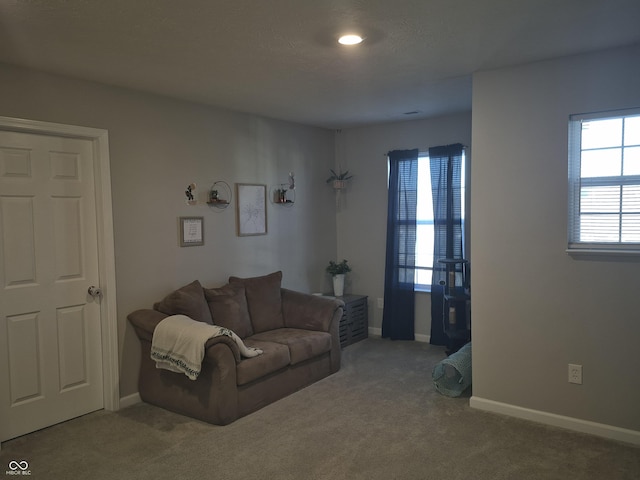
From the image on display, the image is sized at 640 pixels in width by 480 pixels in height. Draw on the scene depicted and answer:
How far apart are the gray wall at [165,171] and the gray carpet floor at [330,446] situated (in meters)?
0.65

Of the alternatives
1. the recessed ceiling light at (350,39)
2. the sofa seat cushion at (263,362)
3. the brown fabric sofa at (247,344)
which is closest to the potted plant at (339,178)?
the brown fabric sofa at (247,344)

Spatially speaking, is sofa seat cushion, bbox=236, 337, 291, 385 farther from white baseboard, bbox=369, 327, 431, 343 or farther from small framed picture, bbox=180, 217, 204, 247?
white baseboard, bbox=369, 327, 431, 343

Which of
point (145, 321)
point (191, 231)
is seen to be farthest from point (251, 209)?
point (145, 321)

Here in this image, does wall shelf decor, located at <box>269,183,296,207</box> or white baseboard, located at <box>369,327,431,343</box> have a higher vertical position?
wall shelf decor, located at <box>269,183,296,207</box>

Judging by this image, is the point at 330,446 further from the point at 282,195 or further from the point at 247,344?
the point at 282,195

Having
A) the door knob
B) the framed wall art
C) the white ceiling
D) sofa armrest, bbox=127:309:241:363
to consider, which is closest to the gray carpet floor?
sofa armrest, bbox=127:309:241:363

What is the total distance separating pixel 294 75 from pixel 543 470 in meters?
2.94

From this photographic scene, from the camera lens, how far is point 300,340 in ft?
13.4

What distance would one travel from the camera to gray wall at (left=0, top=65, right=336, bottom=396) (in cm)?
346

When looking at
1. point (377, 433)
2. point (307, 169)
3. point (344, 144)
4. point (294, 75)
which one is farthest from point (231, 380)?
point (344, 144)

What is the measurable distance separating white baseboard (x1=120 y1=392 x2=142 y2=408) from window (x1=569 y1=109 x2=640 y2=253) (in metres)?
3.36
